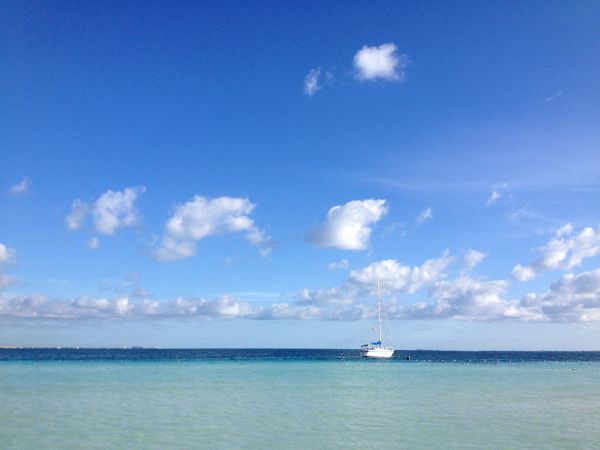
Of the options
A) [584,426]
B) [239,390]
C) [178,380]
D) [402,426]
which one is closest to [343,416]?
[402,426]

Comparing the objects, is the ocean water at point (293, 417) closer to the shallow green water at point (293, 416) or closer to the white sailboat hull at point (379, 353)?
the shallow green water at point (293, 416)

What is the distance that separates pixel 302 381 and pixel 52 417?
98.4 ft

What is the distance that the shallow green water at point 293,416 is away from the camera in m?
23.7

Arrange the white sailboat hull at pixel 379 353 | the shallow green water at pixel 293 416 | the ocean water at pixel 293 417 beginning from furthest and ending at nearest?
the white sailboat hull at pixel 379 353, the shallow green water at pixel 293 416, the ocean water at pixel 293 417

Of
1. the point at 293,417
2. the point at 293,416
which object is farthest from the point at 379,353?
the point at 293,417

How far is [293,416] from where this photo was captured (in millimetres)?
30297

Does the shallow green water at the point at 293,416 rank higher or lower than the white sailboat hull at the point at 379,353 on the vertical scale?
higher

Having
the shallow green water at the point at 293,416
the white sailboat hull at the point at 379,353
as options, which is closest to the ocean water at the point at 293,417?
the shallow green water at the point at 293,416

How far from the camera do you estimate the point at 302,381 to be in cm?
5494

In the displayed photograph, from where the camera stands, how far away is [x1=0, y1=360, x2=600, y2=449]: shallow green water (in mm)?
23703

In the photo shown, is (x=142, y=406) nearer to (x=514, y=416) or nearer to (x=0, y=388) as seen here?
(x=0, y=388)

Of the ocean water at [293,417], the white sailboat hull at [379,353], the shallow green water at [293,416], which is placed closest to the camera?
the ocean water at [293,417]

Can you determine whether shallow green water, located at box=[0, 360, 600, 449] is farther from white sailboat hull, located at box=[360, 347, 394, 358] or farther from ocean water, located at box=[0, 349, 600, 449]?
white sailboat hull, located at box=[360, 347, 394, 358]

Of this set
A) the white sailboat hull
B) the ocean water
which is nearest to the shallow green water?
the ocean water
